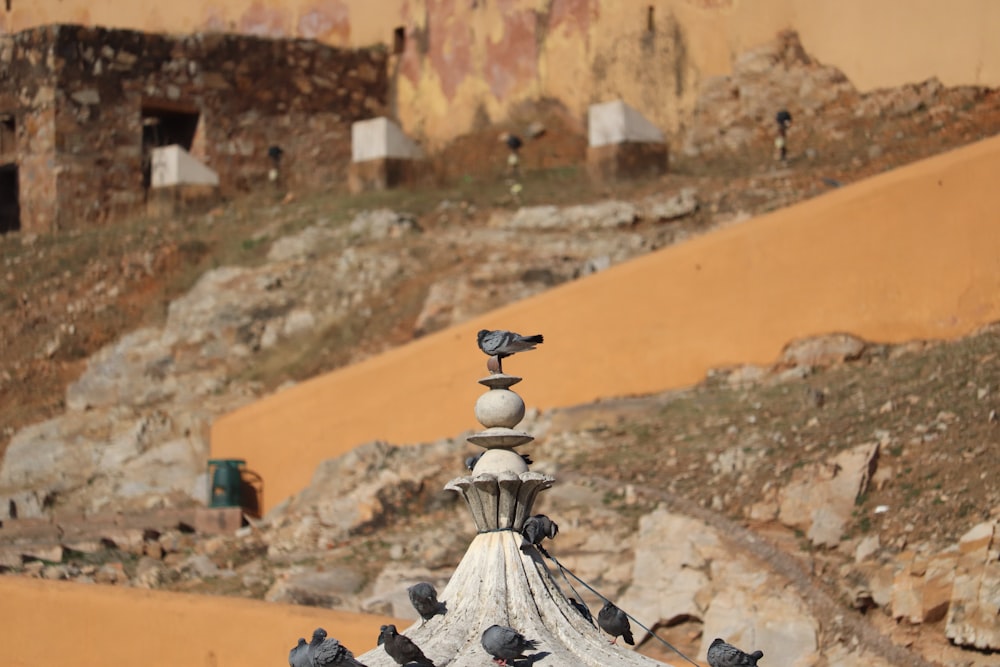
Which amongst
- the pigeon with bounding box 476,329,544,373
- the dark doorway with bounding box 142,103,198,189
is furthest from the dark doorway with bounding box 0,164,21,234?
the pigeon with bounding box 476,329,544,373

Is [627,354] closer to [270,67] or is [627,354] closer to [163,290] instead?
[163,290]

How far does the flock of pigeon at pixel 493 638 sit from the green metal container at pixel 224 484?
339 inches

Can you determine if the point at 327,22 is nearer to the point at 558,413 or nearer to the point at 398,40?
the point at 398,40

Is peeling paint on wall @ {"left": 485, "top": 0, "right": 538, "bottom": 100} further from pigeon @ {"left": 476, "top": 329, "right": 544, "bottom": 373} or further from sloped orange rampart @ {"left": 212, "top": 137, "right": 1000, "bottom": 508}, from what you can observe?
pigeon @ {"left": 476, "top": 329, "right": 544, "bottom": 373}

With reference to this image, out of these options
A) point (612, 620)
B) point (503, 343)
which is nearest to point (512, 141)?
point (503, 343)

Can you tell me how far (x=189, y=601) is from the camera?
9500 mm

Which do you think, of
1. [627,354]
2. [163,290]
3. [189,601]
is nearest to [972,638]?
[189,601]

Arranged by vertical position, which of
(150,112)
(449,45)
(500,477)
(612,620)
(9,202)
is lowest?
(612,620)

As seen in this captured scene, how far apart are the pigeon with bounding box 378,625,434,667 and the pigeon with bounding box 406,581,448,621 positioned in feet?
0.76

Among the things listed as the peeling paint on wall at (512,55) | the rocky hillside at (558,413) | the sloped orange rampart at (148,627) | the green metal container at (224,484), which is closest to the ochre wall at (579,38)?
the peeling paint on wall at (512,55)

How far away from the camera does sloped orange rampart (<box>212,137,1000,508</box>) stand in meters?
12.2

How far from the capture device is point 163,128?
21.9 m

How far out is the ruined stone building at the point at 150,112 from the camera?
2058 centimetres

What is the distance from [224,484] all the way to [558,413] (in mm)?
2894
